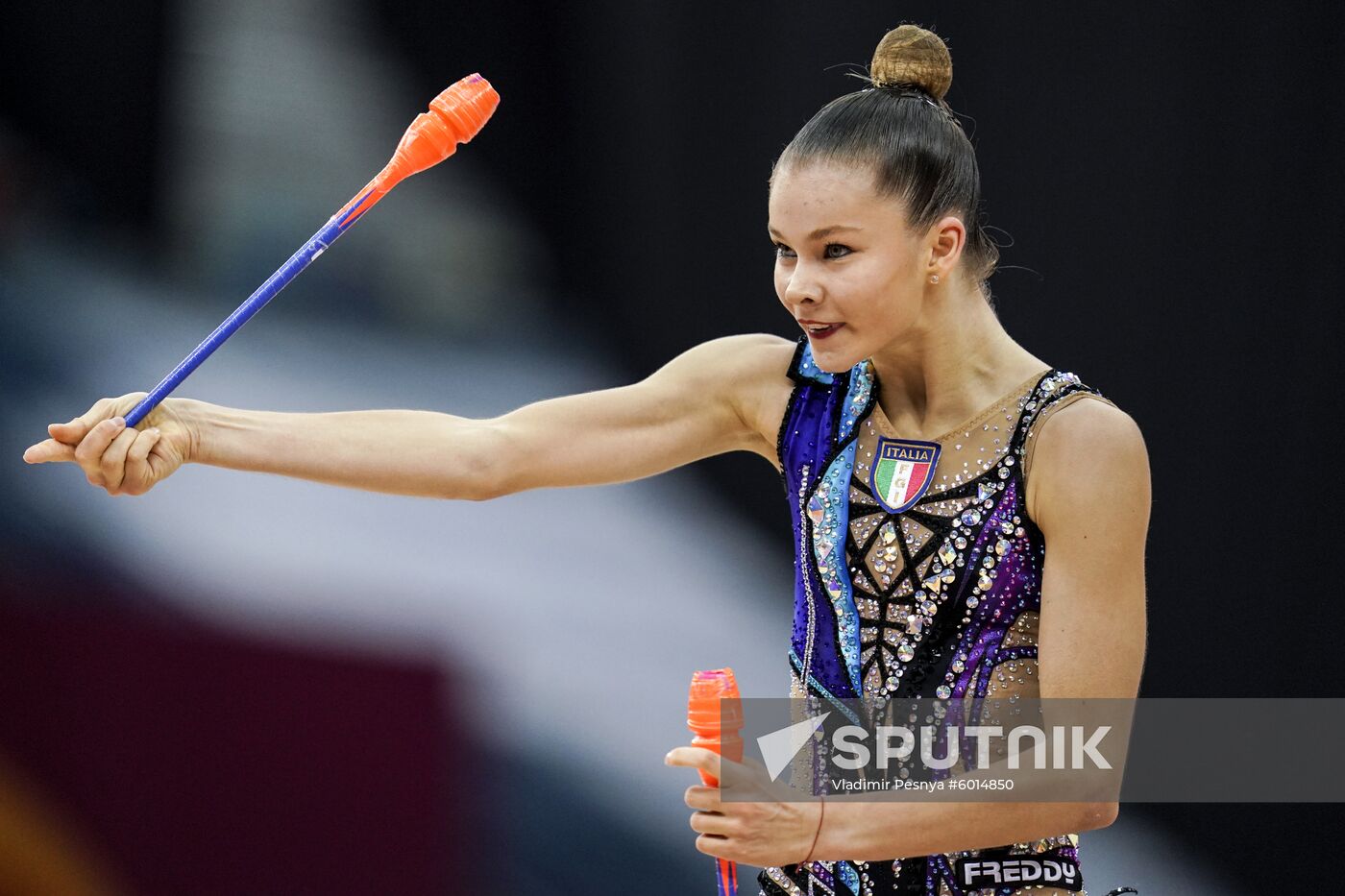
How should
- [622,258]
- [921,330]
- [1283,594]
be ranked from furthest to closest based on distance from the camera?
[622,258], [1283,594], [921,330]

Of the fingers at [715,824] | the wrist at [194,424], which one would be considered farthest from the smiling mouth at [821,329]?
the wrist at [194,424]

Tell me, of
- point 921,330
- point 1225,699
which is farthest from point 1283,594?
point 921,330

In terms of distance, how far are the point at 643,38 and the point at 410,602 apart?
96 centimetres

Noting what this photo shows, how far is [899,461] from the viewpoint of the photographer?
156 centimetres

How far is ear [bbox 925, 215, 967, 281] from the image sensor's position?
1.51 m

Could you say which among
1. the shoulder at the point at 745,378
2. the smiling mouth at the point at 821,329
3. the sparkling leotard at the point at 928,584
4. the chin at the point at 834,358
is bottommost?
the sparkling leotard at the point at 928,584

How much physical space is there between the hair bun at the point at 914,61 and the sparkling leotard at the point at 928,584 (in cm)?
33

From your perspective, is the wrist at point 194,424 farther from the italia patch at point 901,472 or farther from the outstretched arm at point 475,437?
the italia patch at point 901,472

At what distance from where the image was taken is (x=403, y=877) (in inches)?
95.3

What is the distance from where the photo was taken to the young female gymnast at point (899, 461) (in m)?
1.41

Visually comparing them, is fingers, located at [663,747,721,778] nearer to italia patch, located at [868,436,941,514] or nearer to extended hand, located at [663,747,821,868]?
extended hand, located at [663,747,821,868]

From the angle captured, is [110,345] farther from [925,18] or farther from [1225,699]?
[1225,699]

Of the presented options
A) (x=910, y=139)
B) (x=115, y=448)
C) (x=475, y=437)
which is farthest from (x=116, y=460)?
(x=910, y=139)

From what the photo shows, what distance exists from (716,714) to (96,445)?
2.12ft
